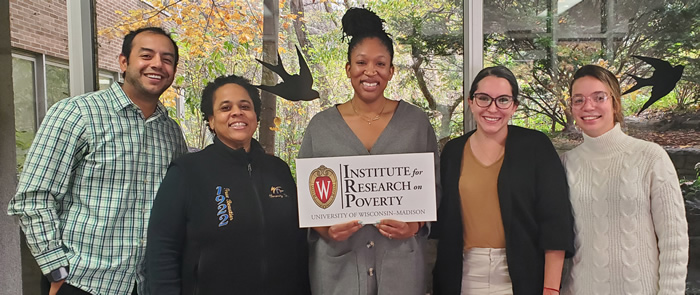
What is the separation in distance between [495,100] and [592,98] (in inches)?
16.4

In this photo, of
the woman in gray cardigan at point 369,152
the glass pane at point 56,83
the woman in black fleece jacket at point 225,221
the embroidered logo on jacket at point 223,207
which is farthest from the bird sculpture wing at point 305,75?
the glass pane at point 56,83

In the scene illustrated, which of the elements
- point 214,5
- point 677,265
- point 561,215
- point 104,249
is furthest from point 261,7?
point 677,265

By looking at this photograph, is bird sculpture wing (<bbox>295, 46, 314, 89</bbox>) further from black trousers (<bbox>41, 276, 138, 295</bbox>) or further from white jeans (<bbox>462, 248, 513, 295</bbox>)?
black trousers (<bbox>41, 276, 138, 295</bbox>)

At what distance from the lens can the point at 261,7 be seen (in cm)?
250

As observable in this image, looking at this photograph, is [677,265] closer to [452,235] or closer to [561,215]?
[561,215]

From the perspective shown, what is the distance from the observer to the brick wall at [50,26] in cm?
236

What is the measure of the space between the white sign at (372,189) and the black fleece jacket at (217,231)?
6.9 inches

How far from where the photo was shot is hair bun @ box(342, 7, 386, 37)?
207 cm

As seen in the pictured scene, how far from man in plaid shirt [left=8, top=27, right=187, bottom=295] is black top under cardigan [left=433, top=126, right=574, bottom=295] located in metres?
1.31

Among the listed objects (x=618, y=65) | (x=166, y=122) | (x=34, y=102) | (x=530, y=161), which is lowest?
(x=530, y=161)

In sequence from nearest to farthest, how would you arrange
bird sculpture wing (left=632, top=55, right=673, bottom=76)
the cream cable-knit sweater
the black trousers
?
the cream cable-knit sweater, the black trousers, bird sculpture wing (left=632, top=55, right=673, bottom=76)

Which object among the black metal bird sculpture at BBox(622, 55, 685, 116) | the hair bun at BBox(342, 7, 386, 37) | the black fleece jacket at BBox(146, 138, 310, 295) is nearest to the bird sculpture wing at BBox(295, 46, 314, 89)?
the hair bun at BBox(342, 7, 386, 37)

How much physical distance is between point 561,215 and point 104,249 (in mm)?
1881

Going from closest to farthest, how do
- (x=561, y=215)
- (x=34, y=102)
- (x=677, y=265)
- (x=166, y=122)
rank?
(x=677, y=265) → (x=561, y=215) → (x=166, y=122) → (x=34, y=102)
